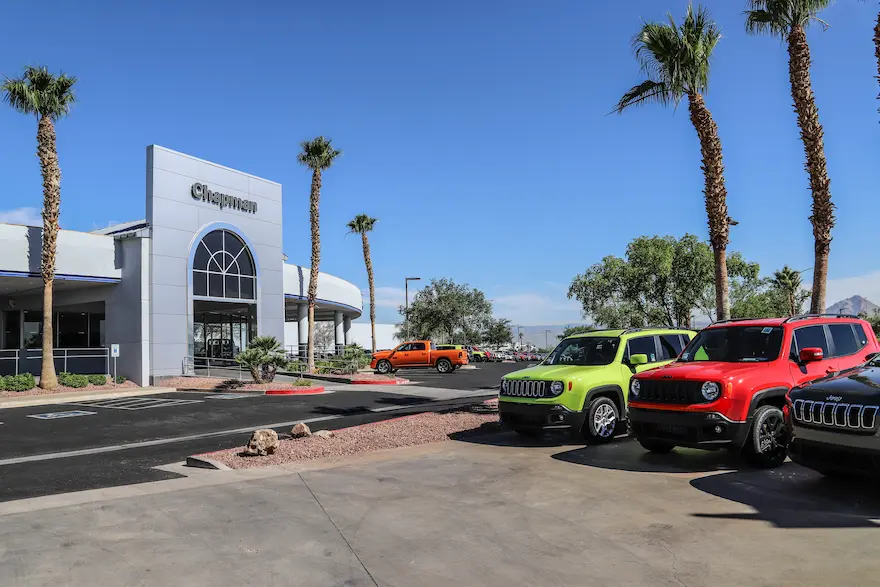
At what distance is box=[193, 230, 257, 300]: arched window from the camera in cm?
2714

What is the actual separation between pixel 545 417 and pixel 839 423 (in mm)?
4299

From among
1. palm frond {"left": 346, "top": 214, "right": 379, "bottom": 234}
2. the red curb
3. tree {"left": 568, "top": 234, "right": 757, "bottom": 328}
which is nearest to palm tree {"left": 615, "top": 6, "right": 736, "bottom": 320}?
the red curb

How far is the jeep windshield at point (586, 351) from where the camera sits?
10.6m

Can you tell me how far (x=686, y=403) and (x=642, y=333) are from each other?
2.97m

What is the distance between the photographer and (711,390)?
786cm

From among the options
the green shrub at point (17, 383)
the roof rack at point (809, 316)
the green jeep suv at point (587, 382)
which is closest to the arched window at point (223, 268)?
the green shrub at point (17, 383)

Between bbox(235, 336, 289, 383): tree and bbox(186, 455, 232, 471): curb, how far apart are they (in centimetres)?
1436

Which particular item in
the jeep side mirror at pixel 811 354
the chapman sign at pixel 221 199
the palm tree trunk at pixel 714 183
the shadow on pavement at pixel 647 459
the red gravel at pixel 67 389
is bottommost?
the shadow on pavement at pixel 647 459

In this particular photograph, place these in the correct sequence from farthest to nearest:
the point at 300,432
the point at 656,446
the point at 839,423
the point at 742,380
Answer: the point at 300,432 < the point at 656,446 < the point at 742,380 < the point at 839,423

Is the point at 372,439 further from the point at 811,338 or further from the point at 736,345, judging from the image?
the point at 811,338

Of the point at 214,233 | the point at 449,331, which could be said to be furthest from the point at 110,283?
the point at 449,331

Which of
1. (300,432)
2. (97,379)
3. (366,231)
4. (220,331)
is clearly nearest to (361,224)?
(366,231)

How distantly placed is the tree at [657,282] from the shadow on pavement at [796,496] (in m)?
26.4

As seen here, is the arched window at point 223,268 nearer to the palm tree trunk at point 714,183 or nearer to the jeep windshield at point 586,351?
the jeep windshield at point 586,351
